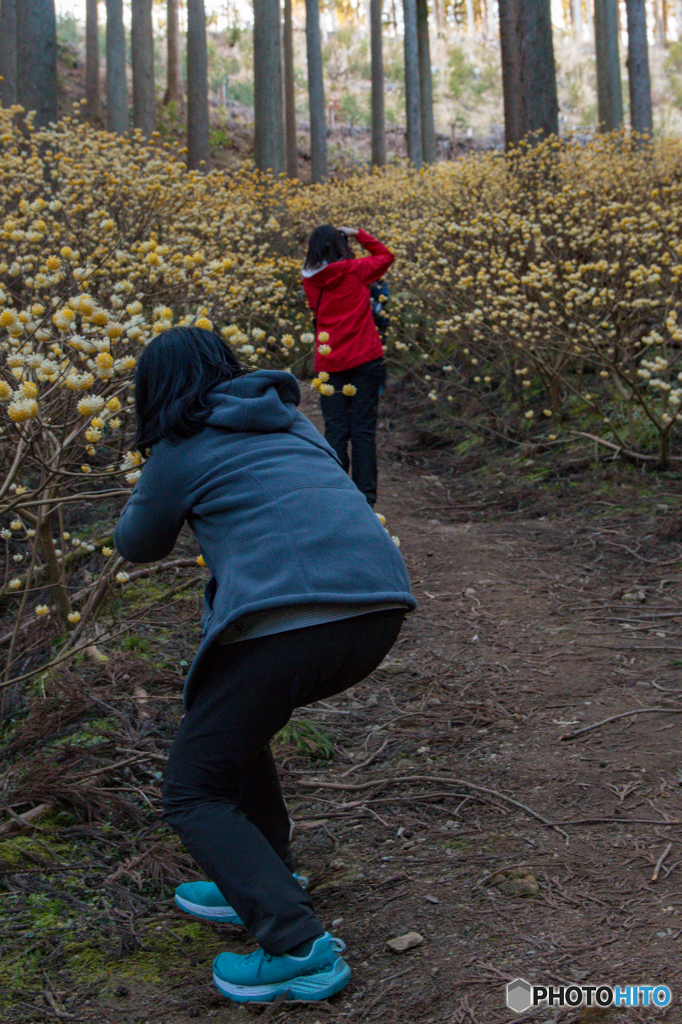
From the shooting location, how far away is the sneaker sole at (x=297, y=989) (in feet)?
6.15

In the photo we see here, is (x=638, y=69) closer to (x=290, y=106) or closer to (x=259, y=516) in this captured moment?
(x=290, y=106)

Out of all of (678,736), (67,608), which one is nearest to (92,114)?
(67,608)

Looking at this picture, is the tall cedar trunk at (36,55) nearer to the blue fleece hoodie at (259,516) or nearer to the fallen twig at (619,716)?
the blue fleece hoodie at (259,516)

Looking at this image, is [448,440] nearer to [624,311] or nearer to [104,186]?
[624,311]

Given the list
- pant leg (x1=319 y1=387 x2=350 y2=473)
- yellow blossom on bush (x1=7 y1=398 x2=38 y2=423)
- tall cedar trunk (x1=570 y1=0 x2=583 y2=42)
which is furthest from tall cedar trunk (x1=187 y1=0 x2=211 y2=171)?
tall cedar trunk (x1=570 y1=0 x2=583 y2=42)

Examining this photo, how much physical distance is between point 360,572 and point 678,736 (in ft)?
5.57

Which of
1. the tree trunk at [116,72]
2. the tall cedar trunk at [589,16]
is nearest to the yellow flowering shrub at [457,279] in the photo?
the tree trunk at [116,72]

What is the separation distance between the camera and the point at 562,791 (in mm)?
2742

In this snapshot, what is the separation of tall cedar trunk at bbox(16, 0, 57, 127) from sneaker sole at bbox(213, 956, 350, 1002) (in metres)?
9.66

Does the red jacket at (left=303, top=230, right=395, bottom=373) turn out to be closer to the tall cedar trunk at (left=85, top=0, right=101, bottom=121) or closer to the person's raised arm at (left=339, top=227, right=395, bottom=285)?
the person's raised arm at (left=339, top=227, right=395, bottom=285)

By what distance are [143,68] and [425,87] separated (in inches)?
284

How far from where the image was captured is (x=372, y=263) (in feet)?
17.5

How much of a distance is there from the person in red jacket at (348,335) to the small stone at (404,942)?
3364 millimetres

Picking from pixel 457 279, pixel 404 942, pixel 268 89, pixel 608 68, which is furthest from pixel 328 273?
pixel 608 68
